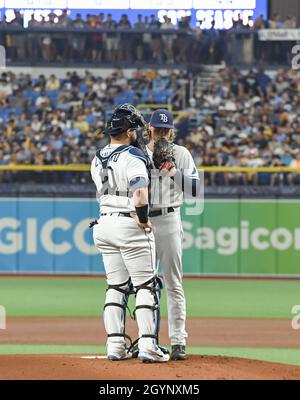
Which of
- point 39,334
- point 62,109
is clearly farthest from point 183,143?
point 39,334

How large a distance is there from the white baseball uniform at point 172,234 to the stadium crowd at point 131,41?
1511 centimetres

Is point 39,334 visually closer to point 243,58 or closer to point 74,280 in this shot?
point 74,280

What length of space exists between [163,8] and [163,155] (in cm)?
1498

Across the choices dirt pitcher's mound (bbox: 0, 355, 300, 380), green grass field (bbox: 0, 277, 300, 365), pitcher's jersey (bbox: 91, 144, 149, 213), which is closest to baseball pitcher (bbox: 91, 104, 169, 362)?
pitcher's jersey (bbox: 91, 144, 149, 213)

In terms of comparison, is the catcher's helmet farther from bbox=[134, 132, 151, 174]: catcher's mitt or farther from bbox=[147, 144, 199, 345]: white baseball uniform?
bbox=[147, 144, 199, 345]: white baseball uniform

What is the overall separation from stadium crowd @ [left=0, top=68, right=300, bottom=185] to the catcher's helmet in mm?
12356

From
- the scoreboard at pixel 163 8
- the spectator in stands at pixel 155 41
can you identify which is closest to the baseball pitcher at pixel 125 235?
the scoreboard at pixel 163 8

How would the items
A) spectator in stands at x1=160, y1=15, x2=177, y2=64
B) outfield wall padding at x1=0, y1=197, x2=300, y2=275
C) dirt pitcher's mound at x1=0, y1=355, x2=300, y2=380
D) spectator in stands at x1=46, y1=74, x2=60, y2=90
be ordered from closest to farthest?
dirt pitcher's mound at x1=0, y1=355, x2=300, y2=380, outfield wall padding at x1=0, y1=197, x2=300, y2=275, spectator in stands at x1=46, y1=74, x2=60, y2=90, spectator in stands at x1=160, y1=15, x2=177, y2=64

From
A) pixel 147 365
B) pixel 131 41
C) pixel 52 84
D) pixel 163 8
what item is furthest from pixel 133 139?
pixel 131 41

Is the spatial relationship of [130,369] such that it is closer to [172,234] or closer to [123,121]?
[172,234]

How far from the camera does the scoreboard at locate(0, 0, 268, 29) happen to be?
21.7 metres

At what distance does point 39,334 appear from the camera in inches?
432

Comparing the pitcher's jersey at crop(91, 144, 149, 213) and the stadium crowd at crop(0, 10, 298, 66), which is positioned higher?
the stadium crowd at crop(0, 10, 298, 66)

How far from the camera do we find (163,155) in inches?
302
